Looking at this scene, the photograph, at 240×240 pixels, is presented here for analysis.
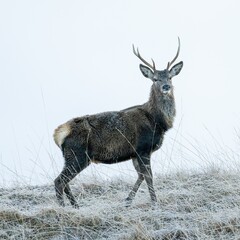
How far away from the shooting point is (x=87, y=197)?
8.04 metres

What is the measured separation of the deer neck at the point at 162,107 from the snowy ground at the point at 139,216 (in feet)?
3.88

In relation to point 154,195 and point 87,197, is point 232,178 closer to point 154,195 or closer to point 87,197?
point 154,195

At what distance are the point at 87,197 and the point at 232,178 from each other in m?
1.96

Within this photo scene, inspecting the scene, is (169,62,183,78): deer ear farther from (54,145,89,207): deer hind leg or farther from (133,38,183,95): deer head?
(54,145,89,207): deer hind leg

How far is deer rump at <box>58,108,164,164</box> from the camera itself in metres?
7.96

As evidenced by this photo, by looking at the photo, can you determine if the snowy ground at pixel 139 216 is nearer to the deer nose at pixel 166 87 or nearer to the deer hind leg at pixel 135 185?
the deer hind leg at pixel 135 185

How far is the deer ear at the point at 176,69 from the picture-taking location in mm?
9196

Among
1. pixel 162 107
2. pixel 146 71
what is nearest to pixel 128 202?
pixel 162 107

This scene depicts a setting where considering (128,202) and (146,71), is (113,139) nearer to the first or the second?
(128,202)

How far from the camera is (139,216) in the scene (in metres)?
6.43

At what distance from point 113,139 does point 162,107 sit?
1173mm

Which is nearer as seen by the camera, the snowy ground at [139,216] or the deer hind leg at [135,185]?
the snowy ground at [139,216]

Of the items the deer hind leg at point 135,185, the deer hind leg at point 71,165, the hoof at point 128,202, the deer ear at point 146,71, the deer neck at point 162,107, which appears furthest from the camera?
the deer ear at point 146,71

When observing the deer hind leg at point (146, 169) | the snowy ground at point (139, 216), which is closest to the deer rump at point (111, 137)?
the deer hind leg at point (146, 169)
